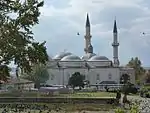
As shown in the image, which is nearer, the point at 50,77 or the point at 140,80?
the point at 140,80

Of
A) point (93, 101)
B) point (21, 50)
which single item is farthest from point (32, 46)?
point (93, 101)

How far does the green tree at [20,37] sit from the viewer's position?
18500 millimetres

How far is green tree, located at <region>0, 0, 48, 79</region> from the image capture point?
60.7ft

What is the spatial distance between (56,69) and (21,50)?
93148 mm

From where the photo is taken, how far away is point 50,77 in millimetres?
111312

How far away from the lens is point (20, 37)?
62.0 ft

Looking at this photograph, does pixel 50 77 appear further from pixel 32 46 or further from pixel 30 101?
pixel 32 46

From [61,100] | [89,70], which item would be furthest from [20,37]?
[89,70]

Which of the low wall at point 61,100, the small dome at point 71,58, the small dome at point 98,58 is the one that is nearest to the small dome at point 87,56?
the small dome at point 98,58

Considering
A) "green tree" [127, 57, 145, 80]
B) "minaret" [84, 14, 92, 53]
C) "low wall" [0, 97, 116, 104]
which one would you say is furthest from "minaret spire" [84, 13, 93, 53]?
"low wall" [0, 97, 116, 104]

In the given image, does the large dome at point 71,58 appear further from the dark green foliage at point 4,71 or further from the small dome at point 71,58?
the dark green foliage at point 4,71

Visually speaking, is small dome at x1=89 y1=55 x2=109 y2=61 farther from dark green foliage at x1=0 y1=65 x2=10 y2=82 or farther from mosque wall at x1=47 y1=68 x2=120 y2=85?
dark green foliage at x1=0 y1=65 x2=10 y2=82

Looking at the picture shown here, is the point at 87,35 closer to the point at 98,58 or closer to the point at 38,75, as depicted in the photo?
the point at 98,58

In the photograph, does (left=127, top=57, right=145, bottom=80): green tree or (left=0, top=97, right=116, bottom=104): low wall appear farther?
(left=127, top=57, right=145, bottom=80): green tree
